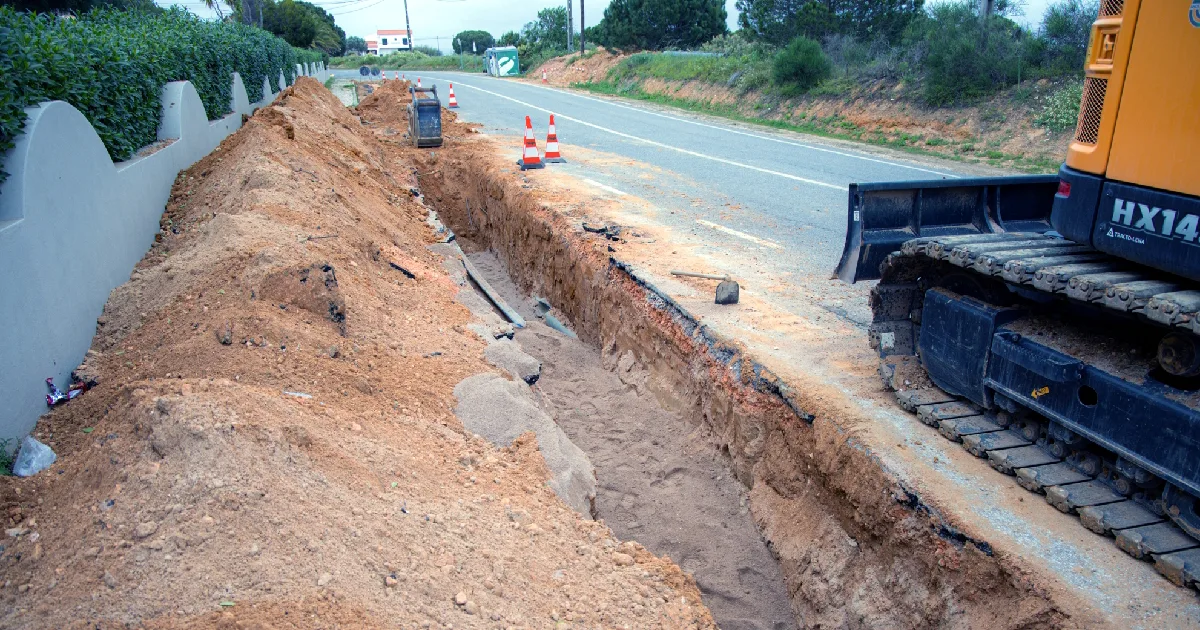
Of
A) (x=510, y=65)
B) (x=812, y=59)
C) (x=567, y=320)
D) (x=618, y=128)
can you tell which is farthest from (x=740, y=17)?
(x=567, y=320)

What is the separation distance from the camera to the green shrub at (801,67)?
22156mm

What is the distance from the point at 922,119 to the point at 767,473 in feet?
49.8

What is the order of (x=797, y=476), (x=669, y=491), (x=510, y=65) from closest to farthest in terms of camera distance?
1. (x=797, y=476)
2. (x=669, y=491)
3. (x=510, y=65)

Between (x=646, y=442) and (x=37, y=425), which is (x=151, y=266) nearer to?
(x=37, y=425)

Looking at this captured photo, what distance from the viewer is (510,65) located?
172 ft

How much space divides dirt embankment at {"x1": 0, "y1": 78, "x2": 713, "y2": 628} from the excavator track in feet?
6.42

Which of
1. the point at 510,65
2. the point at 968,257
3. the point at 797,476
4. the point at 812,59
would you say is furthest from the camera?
the point at 510,65

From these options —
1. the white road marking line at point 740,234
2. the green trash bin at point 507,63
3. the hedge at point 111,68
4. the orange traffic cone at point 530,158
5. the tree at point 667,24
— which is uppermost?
the tree at point 667,24

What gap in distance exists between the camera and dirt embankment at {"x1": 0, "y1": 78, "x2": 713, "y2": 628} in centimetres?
286

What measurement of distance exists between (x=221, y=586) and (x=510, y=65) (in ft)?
175

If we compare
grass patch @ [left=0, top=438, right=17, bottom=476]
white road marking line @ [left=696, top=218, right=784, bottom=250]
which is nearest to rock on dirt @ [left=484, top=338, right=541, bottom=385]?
grass patch @ [left=0, top=438, right=17, bottom=476]

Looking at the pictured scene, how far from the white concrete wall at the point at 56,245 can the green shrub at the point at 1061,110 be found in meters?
15.7

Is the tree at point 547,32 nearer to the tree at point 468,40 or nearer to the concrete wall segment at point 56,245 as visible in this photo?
the tree at point 468,40

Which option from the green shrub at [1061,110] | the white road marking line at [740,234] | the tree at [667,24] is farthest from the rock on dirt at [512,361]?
the tree at [667,24]
